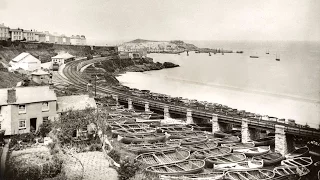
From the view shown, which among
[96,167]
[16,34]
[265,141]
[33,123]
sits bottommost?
[265,141]

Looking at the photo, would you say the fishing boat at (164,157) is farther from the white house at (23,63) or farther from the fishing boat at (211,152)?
the white house at (23,63)

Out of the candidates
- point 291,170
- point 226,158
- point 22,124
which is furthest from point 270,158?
point 22,124

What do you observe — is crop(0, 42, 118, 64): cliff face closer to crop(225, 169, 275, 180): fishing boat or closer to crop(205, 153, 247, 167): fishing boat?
crop(205, 153, 247, 167): fishing boat

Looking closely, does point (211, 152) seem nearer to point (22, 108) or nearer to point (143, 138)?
point (143, 138)

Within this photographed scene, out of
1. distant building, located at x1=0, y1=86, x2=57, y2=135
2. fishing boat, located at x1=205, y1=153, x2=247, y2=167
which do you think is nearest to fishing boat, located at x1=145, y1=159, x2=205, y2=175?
fishing boat, located at x1=205, y1=153, x2=247, y2=167

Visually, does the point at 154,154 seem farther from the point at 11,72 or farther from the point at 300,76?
the point at 300,76

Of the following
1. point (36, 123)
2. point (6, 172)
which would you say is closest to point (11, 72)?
point (36, 123)
